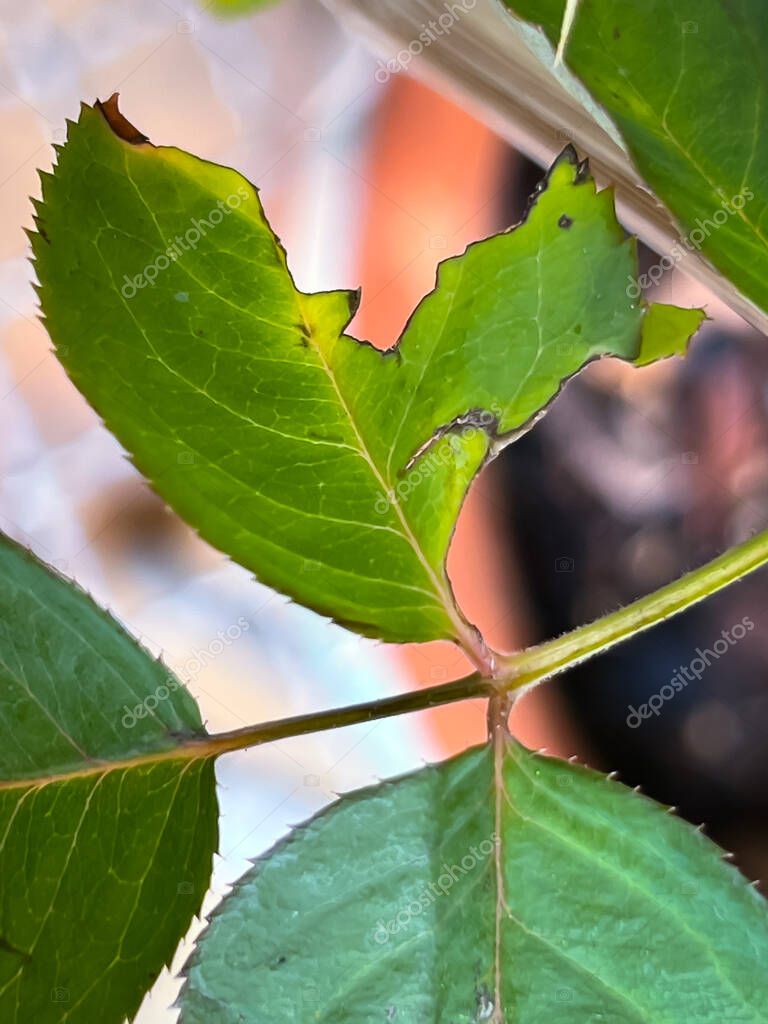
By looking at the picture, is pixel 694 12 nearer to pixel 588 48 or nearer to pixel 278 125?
pixel 588 48

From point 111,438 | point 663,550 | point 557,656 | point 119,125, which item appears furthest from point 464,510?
point 119,125
